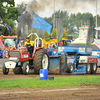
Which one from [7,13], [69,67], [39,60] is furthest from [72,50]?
[7,13]

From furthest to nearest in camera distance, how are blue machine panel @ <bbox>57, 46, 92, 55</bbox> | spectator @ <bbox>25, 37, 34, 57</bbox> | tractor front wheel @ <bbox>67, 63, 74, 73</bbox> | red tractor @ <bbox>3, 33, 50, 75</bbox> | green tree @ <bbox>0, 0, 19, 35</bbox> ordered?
green tree @ <bbox>0, 0, 19, 35</bbox>
blue machine panel @ <bbox>57, 46, 92, 55</bbox>
tractor front wheel @ <bbox>67, 63, 74, 73</bbox>
spectator @ <bbox>25, 37, 34, 57</bbox>
red tractor @ <bbox>3, 33, 50, 75</bbox>

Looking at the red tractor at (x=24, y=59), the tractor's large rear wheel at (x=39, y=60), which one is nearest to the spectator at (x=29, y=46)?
the red tractor at (x=24, y=59)

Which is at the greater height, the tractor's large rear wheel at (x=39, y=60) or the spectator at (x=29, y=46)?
the spectator at (x=29, y=46)

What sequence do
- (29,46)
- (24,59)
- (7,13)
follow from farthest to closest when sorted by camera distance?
(7,13) → (29,46) → (24,59)

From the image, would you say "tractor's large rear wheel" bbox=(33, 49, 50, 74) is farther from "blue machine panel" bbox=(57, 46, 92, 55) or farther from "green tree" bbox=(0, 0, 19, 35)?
"green tree" bbox=(0, 0, 19, 35)

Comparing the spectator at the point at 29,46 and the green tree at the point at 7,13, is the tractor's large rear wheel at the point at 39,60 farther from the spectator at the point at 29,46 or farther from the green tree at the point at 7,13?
the green tree at the point at 7,13

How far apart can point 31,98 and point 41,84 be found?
3131 mm

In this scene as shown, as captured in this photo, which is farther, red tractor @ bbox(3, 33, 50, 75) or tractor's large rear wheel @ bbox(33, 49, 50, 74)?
tractor's large rear wheel @ bbox(33, 49, 50, 74)

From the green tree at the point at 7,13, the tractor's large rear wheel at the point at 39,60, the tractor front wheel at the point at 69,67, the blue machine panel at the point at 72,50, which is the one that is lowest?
the tractor front wheel at the point at 69,67

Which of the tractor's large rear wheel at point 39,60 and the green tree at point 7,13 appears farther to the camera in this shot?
the green tree at point 7,13

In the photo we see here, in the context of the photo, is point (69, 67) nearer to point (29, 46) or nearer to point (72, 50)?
point (72, 50)

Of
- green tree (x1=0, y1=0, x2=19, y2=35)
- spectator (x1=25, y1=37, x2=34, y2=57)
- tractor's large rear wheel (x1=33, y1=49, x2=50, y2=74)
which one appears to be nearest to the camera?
tractor's large rear wheel (x1=33, y1=49, x2=50, y2=74)

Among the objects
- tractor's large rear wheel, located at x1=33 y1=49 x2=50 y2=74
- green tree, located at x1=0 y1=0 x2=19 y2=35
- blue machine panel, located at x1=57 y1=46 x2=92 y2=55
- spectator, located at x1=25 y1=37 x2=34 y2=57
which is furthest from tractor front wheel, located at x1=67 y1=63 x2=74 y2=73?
green tree, located at x1=0 y1=0 x2=19 y2=35

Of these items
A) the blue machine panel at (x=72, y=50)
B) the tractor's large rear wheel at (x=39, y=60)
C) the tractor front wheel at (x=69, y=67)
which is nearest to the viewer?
the tractor's large rear wheel at (x=39, y=60)
